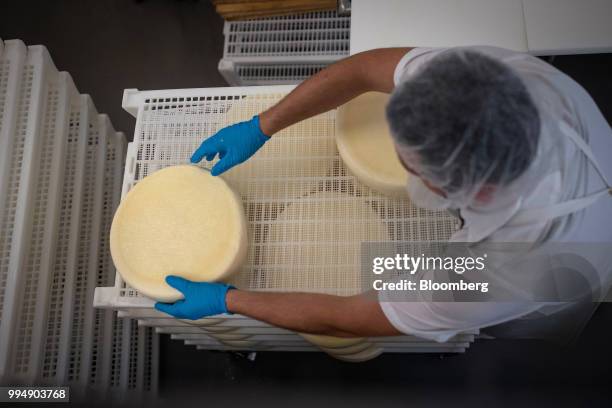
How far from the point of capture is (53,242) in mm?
1758

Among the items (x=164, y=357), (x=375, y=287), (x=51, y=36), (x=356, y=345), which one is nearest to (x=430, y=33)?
(x=375, y=287)

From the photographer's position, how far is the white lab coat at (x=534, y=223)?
0.98m

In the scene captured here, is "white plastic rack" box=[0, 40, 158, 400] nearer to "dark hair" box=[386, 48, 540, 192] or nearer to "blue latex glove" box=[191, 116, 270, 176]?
"blue latex glove" box=[191, 116, 270, 176]

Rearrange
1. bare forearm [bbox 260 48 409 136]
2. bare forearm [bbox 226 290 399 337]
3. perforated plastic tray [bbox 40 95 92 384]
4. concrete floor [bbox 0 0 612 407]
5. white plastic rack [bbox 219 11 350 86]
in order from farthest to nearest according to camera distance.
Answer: white plastic rack [bbox 219 11 350 86] → concrete floor [bbox 0 0 612 407] → perforated plastic tray [bbox 40 95 92 384] → bare forearm [bbox 260 48 409 136] → bare forearm [bbox 226 290 399 337]

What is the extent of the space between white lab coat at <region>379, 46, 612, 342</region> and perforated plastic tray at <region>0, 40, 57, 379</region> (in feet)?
3.89

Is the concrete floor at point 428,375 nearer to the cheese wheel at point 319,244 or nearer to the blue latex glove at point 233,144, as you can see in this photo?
the cheese wheel at point 319,244

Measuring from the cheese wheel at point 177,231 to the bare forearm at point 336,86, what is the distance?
0.85ft

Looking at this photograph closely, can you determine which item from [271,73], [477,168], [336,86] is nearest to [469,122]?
[477,168]

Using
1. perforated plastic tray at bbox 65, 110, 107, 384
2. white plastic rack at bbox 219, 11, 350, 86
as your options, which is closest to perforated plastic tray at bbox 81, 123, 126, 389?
perforated plastic tray at bbox 65, 110, 107, 384

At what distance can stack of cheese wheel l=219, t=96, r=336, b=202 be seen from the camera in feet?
4.95

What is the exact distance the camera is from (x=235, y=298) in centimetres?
128

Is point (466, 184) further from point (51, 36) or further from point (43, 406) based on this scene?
point (51, 36)

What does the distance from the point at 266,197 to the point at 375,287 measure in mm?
429

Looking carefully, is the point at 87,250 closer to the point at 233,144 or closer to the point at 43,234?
the point at 43,234
